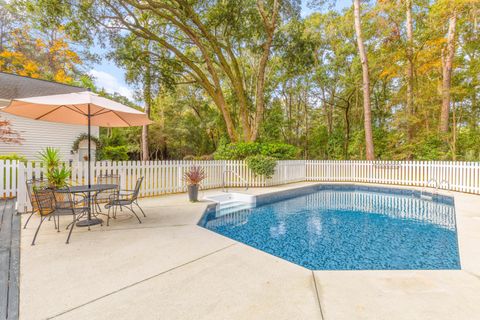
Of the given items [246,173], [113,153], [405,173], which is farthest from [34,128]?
[405,173]

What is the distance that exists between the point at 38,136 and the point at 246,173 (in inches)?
386

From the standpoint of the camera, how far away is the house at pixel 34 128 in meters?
9.70

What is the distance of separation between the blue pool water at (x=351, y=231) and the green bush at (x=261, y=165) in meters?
1.71

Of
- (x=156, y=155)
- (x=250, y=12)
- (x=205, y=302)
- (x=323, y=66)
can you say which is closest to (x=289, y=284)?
(x=205, y=302)

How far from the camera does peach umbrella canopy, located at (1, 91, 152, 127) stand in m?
3.50

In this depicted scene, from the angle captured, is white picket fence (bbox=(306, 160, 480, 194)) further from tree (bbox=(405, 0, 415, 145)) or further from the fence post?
the fence post

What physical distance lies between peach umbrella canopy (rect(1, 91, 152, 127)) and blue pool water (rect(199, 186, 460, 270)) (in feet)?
8.78

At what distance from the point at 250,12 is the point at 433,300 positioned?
11.7 meters

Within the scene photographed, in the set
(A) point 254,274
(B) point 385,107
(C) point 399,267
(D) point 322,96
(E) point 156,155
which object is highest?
(D) point 322,96

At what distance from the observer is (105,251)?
9.57ft

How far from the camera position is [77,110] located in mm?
4383

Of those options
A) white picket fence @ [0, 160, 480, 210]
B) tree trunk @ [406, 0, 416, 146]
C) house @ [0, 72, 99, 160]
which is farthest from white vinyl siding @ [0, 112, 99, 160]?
tree trunk @ [406, 0, 416, 146]

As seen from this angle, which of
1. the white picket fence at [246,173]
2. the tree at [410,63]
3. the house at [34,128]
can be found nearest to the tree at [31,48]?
the house at [34,128]

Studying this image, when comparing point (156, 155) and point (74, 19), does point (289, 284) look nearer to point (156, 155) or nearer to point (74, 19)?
point (74, 19)
